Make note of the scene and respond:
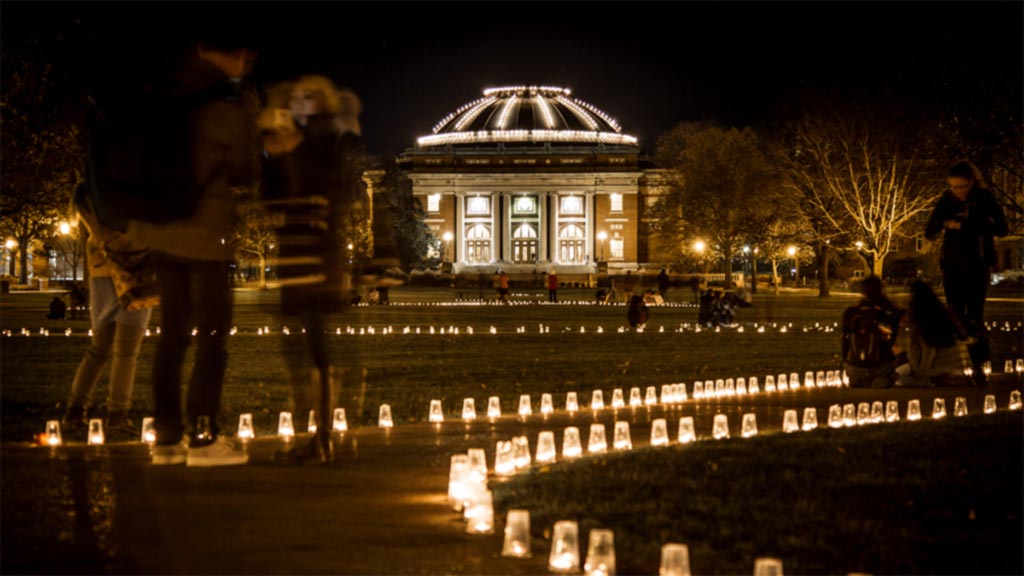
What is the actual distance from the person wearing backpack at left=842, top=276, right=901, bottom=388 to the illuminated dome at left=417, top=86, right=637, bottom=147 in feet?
444

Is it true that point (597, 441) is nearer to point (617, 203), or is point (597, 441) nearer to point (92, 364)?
point (92, 364)

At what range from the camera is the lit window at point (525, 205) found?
142 metres

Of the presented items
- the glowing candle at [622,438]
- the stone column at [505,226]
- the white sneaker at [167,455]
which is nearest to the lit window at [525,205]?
the stone column at [505,226]

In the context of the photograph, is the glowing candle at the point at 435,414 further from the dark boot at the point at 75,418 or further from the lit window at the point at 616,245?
the lit window at the point at 616,245

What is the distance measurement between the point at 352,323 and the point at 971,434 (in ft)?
83.9

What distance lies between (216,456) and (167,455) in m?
0.33

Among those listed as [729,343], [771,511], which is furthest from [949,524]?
[729,343]

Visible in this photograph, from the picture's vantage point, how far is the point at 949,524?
6992mm

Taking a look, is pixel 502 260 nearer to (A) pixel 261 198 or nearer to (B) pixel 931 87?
(B) pixel 931 87

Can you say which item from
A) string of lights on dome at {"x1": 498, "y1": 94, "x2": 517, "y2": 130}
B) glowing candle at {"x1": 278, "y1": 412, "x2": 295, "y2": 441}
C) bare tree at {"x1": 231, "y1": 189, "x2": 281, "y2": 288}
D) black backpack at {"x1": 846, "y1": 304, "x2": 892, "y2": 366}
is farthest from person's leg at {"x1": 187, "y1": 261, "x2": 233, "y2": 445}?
string of lights on dome at {"x1": 498, "y1": 94, "x2": 517, "y2": 130}

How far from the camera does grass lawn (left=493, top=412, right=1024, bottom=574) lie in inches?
245

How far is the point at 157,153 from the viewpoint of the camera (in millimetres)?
7934

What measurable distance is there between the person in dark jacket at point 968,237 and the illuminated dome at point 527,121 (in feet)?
445

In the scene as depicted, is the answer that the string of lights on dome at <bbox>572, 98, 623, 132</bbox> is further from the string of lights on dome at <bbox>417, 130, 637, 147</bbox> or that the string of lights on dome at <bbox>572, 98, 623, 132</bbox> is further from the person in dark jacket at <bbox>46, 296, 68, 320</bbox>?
the person in dark jacket at <bbox>46, 296, 68, 320</bbox>
